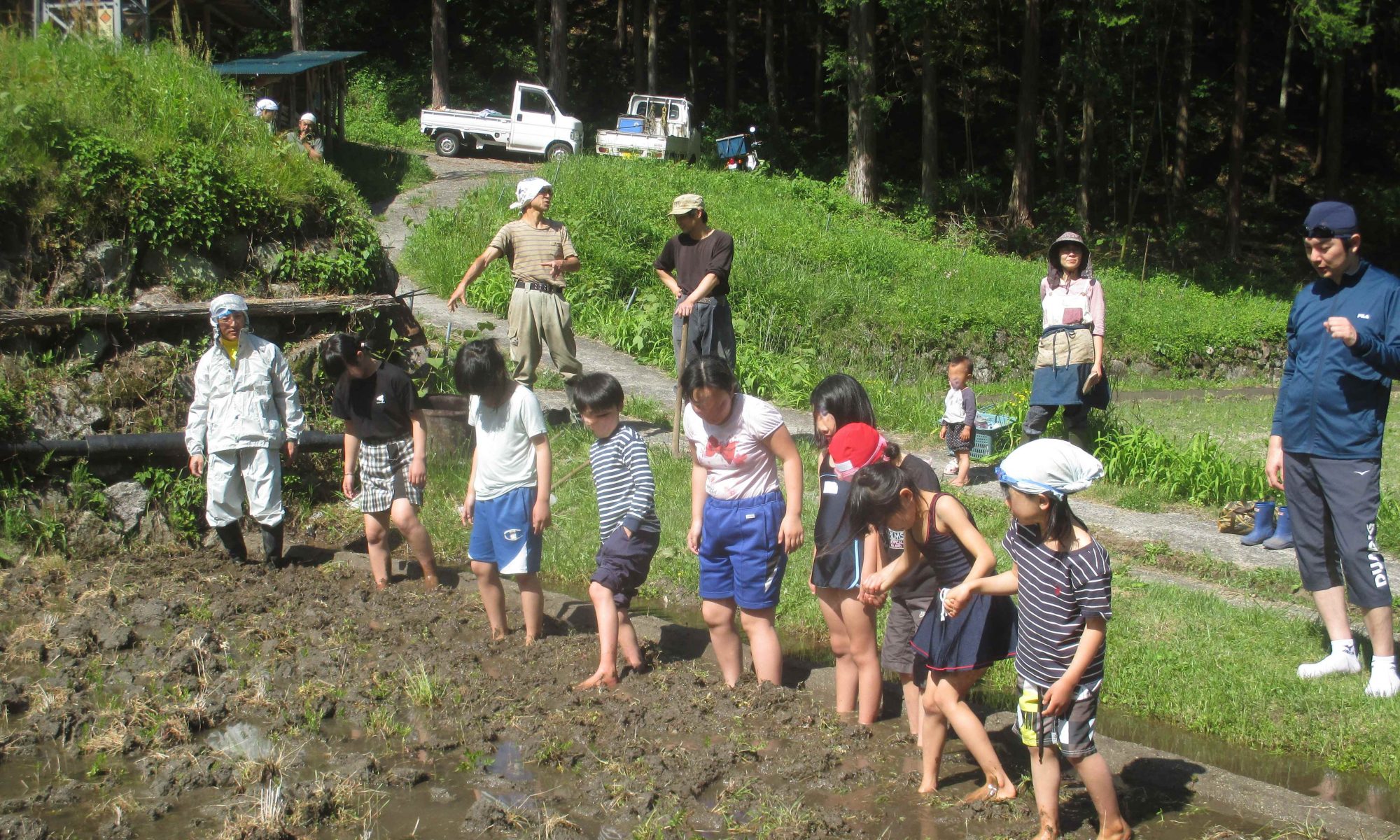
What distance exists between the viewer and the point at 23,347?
8320mm

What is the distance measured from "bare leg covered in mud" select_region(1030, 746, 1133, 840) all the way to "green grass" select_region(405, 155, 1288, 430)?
24.9ft

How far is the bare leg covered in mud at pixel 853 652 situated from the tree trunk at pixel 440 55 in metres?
30.7

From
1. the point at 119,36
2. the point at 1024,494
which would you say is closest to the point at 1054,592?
the point at 1024,494

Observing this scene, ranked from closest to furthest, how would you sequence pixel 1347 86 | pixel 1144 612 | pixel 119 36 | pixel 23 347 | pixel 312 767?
pixel 312 767 → pixel 1144 612 → pixel 23 347 → pixel 119 36 → pixel 1347 86

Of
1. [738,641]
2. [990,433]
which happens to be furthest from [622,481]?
[990,433]

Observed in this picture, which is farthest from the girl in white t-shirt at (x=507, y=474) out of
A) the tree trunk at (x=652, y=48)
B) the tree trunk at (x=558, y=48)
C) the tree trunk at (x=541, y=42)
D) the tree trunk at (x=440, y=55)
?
the tree trunk at (x=541, y=42)

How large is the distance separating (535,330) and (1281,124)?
29060mm

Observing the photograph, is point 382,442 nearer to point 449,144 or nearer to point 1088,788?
point 1088,788

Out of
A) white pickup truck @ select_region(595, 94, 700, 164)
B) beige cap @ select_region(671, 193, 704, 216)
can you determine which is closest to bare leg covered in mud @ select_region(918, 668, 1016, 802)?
beige cap @ select_region(671, 193, 704, 216)

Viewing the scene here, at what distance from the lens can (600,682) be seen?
5.48 m

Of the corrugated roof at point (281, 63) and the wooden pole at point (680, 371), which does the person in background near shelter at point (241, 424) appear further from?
the corrugated roof at point (281, 63)

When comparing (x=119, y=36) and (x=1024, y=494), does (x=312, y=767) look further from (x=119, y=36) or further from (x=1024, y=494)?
(x=119, y=36)

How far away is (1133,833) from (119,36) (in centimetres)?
1276

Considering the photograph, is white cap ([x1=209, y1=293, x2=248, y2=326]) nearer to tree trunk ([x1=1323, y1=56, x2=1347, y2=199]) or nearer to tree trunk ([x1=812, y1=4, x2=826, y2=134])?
tree trunk ([x1=1323, y1=56, x2=1347, y2=199])
